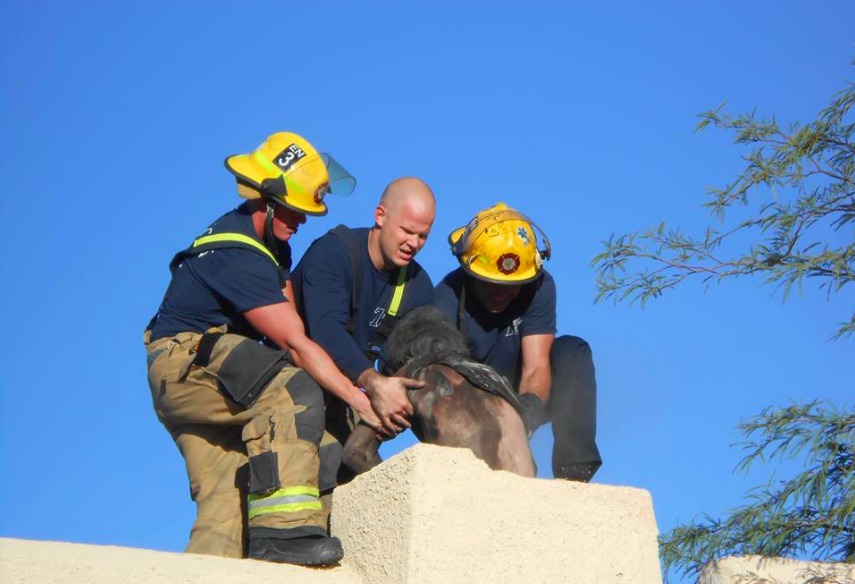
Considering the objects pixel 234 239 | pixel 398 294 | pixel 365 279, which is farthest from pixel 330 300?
pixel 234 239

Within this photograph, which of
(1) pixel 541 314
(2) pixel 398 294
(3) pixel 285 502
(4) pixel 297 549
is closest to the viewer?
(4) pixel 297 549

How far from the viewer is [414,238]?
6391mm

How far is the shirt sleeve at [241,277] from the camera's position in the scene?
5.63 metres

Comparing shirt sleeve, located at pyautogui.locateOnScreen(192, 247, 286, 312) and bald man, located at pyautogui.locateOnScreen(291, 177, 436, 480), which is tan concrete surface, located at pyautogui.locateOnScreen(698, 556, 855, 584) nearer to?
bald man, located at pyautogui.locateOnScreen(291, 177, 436, 480)

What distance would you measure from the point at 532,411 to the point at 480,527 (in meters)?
1.74

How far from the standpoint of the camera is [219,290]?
5.67 m

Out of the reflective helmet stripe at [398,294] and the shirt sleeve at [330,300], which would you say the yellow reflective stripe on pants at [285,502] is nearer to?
the shirt sleeve at [330,300]

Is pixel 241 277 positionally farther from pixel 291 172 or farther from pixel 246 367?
pixel 291 172

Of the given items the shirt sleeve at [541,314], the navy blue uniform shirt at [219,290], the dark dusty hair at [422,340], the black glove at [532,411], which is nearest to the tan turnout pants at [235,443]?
the navy blue uniform shirt at [219,290]

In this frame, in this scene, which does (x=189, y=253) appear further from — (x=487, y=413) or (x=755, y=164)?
(x=755, y=164)

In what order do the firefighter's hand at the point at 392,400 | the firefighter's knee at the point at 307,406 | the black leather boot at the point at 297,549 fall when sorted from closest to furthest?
the black leather boot at the point at 297,549 → the firefighter's knee at the point at 307,406 → the firefighter's hand at the point at 392,400

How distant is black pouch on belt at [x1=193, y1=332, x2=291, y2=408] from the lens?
5.23 m

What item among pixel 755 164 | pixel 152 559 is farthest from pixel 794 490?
pixel 152 559

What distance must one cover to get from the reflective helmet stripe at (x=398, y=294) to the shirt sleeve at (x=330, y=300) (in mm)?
269
